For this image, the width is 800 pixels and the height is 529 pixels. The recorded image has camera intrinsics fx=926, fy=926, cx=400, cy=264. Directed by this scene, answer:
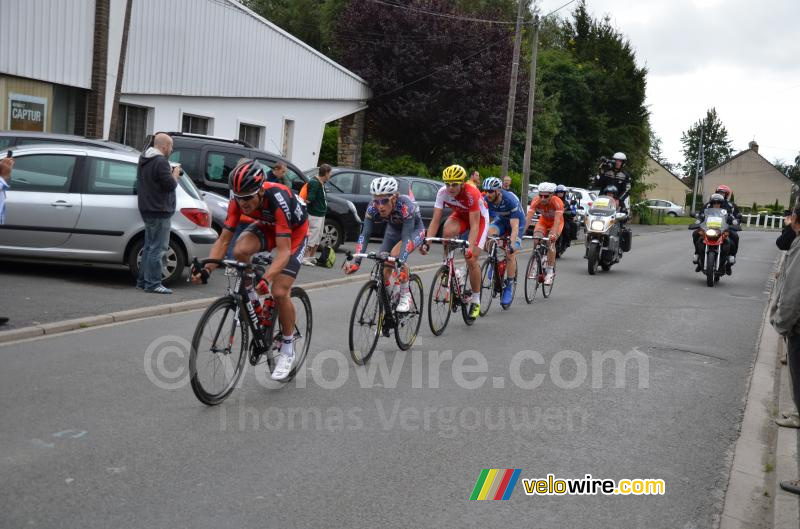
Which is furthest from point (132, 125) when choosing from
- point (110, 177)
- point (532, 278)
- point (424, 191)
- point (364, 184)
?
point (532, 278)

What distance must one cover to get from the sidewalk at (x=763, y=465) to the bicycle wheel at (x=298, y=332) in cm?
353

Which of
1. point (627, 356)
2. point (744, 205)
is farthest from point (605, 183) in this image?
point (744, 205)

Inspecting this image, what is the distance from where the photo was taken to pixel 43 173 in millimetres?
12125

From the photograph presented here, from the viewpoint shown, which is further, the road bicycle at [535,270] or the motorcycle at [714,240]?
the motorcycle at [714,240]

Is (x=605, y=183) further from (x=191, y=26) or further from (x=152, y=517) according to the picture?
(x=152, y=517)

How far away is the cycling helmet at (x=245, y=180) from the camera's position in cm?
662

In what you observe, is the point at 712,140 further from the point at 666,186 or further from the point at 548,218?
the point at 548,218

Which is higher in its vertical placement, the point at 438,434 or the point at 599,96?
the point at 599,96

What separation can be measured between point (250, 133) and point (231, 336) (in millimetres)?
22960

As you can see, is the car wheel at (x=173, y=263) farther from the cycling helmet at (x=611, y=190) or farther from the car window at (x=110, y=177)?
the cycling helmet at (x=611, y=190)

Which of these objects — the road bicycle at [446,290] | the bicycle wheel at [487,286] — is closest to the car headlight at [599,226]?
the bicycle wheel at [487,286]

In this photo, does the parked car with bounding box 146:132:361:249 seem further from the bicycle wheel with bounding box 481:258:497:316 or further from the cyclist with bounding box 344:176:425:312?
the cyclist with bounding box 344:176:425:312

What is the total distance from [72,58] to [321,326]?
1388 centimetres

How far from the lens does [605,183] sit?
64.8 ft
